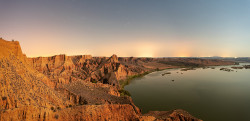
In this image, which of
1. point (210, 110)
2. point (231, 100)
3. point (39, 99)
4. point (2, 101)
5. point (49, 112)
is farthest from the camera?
point (231, 100)

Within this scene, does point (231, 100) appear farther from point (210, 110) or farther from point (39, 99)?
point (39, 99)

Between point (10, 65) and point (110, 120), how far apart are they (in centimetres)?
2181

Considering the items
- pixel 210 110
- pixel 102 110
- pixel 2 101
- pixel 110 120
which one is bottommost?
pixel 210 110

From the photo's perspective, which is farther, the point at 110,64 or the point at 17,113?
the point at 110,64

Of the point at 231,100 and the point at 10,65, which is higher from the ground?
the point at 10,65

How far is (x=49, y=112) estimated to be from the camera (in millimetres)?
15148

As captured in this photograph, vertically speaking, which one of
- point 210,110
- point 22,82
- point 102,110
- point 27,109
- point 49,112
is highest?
point 22,82

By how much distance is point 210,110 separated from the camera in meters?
30.9

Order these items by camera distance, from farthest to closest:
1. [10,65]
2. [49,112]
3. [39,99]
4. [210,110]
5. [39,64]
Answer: [39,64] → [210,110] → [10,65] → [39,99] → [49,112]

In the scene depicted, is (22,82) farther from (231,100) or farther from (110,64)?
(110,64)

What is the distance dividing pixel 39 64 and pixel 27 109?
3021 inches

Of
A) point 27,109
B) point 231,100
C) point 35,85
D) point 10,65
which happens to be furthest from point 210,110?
point 10,65

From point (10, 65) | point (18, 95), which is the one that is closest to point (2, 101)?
point (18, 95)

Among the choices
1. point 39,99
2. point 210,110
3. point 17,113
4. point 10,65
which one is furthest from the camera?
point 210,110
